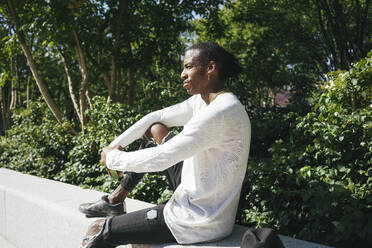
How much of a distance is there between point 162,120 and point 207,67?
A: 678 mm

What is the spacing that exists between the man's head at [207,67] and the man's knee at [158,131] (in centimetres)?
50

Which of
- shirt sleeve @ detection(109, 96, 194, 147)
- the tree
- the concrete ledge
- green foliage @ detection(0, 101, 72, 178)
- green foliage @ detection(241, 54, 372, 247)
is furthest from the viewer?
the tree

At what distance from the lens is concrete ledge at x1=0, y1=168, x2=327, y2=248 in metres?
2.67

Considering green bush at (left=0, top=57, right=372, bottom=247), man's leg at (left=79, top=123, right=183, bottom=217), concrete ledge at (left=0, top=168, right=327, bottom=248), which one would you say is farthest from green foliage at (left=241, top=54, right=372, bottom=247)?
man's leg at (left=79, top=123, right=183, bottom=217)

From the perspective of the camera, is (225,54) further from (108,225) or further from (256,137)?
(256,137)

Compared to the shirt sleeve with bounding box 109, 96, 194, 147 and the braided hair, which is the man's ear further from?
the shirt sleeve with bounding box 109, 96, 194, 147

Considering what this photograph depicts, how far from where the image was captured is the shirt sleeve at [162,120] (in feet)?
8.16

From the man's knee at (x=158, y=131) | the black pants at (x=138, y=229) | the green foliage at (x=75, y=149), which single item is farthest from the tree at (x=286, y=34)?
the black pants at (x=138, y=229)

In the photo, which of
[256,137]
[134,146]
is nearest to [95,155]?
[134,146]

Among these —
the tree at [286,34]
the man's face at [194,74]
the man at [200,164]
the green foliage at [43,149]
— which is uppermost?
the tree at [286,34]

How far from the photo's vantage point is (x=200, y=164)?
1.92 meters

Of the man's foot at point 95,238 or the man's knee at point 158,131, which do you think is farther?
the man's knee at point 158,131

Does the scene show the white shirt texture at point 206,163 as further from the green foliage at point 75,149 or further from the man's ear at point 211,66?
the green foliage at point 75,149

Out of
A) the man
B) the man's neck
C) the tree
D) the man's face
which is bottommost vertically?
the man
